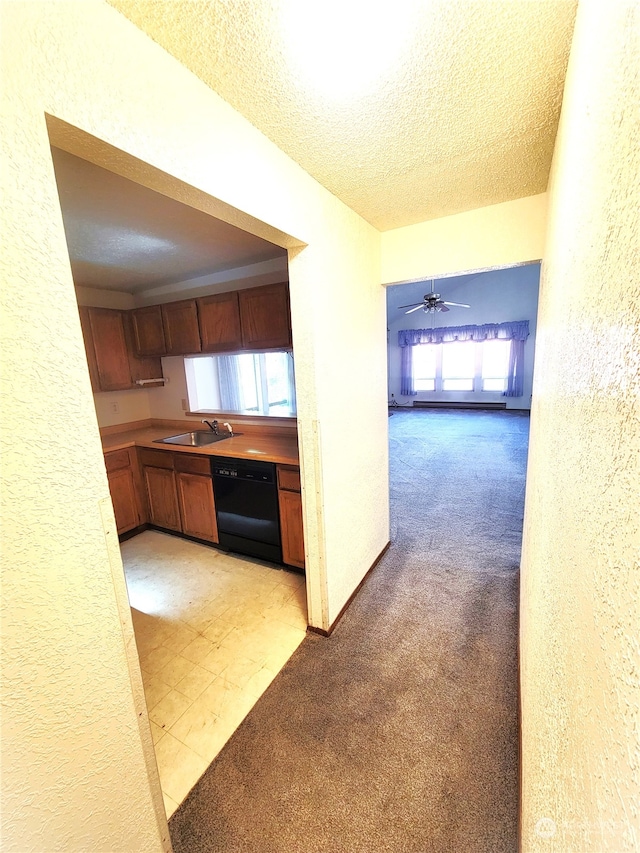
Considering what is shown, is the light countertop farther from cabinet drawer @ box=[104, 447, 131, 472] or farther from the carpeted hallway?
the carpeted hallway

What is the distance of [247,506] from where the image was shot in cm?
259

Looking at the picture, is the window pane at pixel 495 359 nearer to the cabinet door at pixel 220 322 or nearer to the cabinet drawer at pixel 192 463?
the cabinet door at pixel 220 322

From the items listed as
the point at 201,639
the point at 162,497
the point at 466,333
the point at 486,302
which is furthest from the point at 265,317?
the point at 486,302

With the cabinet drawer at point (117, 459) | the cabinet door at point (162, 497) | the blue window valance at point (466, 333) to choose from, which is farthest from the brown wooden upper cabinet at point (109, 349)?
the blue window valance at point (466, 333)

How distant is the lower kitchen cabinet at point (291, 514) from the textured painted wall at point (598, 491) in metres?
1.68

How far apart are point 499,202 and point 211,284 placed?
233 centimetres

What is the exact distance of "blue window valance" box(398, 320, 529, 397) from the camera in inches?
315

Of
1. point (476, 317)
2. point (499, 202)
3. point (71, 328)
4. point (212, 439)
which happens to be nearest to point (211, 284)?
point (212, 439)

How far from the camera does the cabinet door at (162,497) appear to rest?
9.81 ft

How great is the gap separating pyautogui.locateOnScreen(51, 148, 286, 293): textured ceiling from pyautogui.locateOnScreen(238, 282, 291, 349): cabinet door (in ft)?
0.94

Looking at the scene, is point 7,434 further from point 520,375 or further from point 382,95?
point 520,375

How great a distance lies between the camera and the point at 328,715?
151 centimetres

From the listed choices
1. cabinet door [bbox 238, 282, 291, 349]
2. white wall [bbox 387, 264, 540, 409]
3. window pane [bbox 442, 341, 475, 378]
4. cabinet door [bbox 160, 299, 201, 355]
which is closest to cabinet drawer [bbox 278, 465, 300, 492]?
cabinet door [bbox 238, 282, 291, 349]

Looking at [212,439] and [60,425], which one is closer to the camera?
[60,425]
